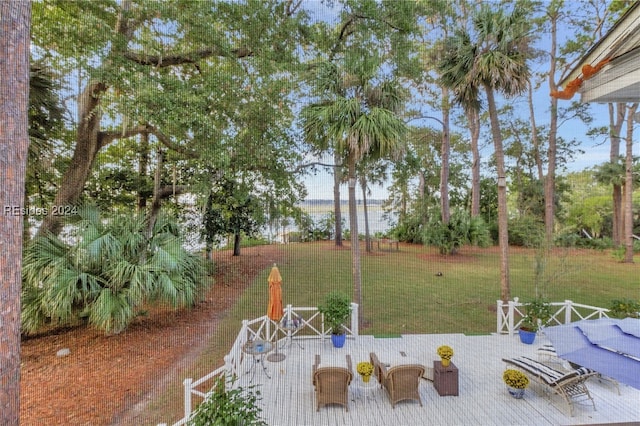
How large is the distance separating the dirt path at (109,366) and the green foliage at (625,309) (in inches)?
187

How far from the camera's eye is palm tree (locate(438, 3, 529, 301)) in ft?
9.46

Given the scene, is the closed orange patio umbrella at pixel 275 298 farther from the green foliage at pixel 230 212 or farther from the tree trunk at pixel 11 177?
the tree trunk at pixel 11 177

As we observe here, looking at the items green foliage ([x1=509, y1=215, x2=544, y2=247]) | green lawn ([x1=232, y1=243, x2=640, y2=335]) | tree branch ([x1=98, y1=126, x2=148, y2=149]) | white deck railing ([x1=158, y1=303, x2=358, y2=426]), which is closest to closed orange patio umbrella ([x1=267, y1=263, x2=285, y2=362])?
white deck railing ([x1=158, y1=303, x2=358, y2=426])

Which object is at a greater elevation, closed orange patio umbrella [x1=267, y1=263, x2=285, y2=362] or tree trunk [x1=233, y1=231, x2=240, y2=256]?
tree trunk [x1=233, y1=231, x2=240, y2=256]

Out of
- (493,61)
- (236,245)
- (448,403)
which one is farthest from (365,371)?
(493,61)

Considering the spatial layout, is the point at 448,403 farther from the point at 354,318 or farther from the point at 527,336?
the point at 527,336

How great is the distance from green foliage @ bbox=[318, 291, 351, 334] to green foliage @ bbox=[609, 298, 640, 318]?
3087 mm

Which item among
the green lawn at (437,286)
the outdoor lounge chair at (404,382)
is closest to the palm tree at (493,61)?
the green lawn at (437,286)

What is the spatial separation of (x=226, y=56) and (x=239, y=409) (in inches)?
135

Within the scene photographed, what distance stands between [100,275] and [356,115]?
131 inches

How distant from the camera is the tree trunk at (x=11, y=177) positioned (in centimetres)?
115

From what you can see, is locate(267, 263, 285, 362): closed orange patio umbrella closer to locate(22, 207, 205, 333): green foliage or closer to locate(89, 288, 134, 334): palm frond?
locate(22, 207, 205, 333): green foliage

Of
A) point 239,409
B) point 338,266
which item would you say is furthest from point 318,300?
point 239,409

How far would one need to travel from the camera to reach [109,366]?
2.34m
